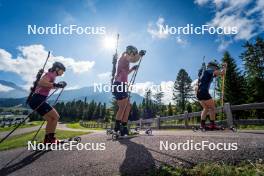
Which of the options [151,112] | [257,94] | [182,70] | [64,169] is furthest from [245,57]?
[151,112]

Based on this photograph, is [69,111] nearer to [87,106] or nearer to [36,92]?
[87,106]

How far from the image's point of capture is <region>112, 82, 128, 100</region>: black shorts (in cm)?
746

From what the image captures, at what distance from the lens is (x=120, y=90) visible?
7.45m

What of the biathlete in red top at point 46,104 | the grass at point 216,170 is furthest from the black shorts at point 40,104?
the grass at point 216,170

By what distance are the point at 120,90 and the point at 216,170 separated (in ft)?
14.6

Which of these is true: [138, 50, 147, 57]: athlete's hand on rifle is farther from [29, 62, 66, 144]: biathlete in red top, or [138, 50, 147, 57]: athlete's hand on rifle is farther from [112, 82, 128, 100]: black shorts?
[29, 62, 66, 144]: biathlete in red top

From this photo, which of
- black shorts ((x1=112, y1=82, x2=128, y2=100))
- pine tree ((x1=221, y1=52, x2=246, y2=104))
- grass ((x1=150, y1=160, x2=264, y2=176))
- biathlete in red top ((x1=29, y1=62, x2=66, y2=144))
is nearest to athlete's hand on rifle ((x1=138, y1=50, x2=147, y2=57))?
black shorts ((x1=112, y1=82, x2=128, y2=100))

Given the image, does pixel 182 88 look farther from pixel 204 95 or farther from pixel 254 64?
pixel 204 95

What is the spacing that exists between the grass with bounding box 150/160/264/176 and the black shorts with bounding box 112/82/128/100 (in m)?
3.89

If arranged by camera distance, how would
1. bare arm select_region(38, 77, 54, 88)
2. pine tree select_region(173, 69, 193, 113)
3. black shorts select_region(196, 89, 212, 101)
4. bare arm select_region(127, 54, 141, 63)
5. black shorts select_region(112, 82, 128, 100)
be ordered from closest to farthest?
bare arm select_region(38, 77, 54, 88), black shorts select_region(112, 82, 128, 100), bare arm select_region(127, 54, 141, 63), black shorts select_region(196, 89, 212, 101), pine tree select_region(173, 69, 193, 113)

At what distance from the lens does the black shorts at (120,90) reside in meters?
7.46

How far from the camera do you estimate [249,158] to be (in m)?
3.99

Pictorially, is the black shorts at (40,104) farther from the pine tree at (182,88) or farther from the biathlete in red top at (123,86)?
the pine tree at (182,88)

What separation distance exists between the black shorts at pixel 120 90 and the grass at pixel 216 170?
153 inches
